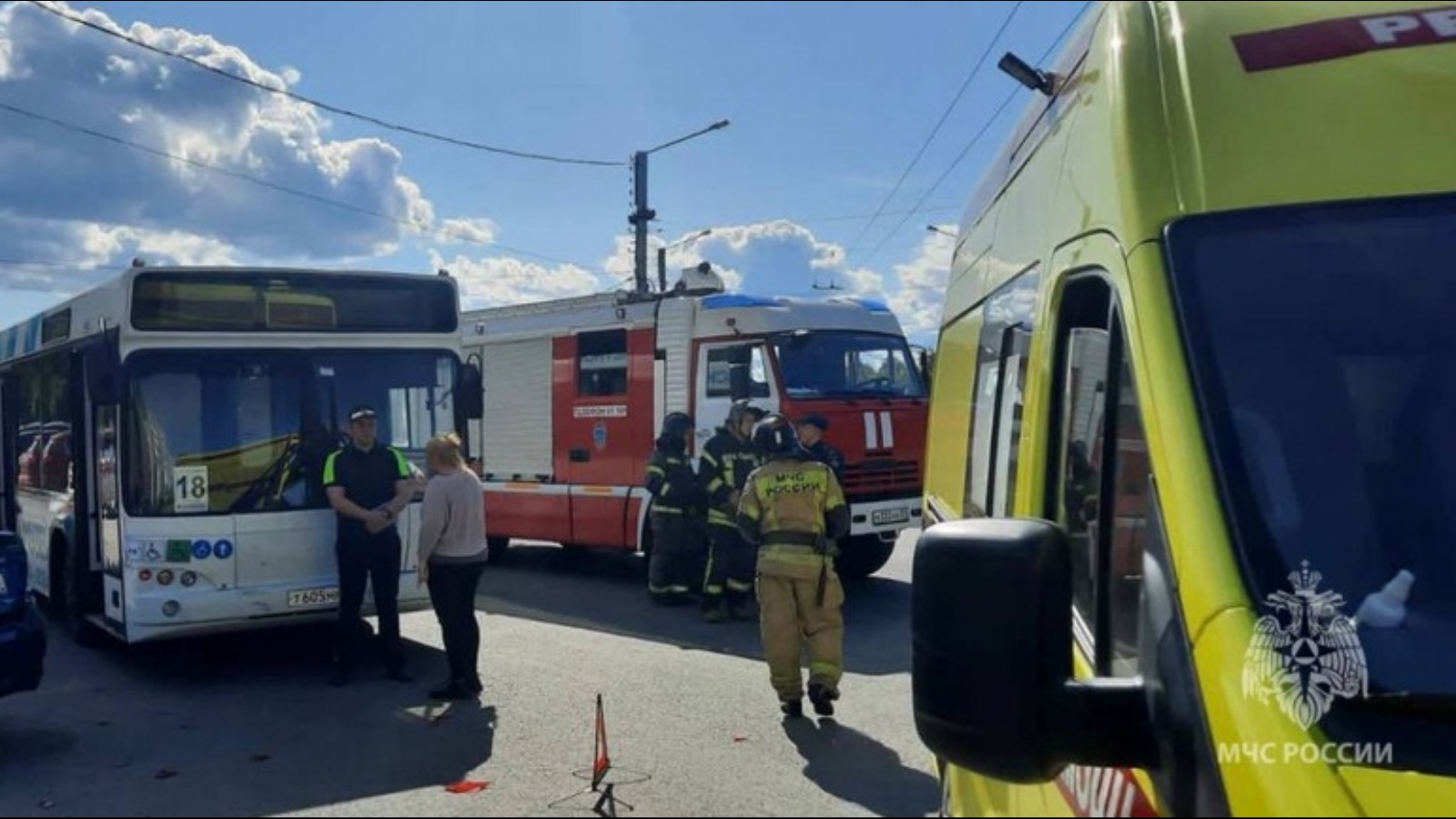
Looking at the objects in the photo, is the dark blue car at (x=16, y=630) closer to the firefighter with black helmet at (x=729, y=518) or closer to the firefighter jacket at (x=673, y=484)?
the firefighter with black helmet at (x=729, y=518)

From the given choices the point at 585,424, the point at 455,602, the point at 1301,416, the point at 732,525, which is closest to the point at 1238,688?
the point at 1301,416

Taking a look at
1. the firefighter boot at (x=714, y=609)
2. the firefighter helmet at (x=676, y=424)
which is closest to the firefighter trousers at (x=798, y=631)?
the firefighter boot at (x=714, y=609)

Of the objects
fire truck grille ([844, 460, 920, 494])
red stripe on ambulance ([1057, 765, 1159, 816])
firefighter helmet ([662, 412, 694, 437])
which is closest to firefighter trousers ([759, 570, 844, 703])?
fire truck grille ([844, 460, 920, 494])

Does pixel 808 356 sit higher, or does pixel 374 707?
pixel 808 356

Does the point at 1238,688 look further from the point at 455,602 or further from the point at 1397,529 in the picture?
the point at 455,602

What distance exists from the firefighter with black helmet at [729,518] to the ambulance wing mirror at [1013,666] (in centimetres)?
927

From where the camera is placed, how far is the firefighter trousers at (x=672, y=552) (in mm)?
12367

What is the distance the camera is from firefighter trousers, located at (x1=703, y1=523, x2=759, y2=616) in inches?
451

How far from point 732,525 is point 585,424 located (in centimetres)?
361

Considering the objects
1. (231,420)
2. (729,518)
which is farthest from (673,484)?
(231,420)

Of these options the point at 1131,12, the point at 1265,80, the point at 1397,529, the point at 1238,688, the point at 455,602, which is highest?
the point at 1131,12

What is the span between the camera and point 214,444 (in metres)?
9.13

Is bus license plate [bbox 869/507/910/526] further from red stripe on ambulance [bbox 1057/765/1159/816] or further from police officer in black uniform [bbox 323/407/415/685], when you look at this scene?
red stripe on ambulance [bbox 1057/765/1159/816]

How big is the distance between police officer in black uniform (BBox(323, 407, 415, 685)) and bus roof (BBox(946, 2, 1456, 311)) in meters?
7.35
